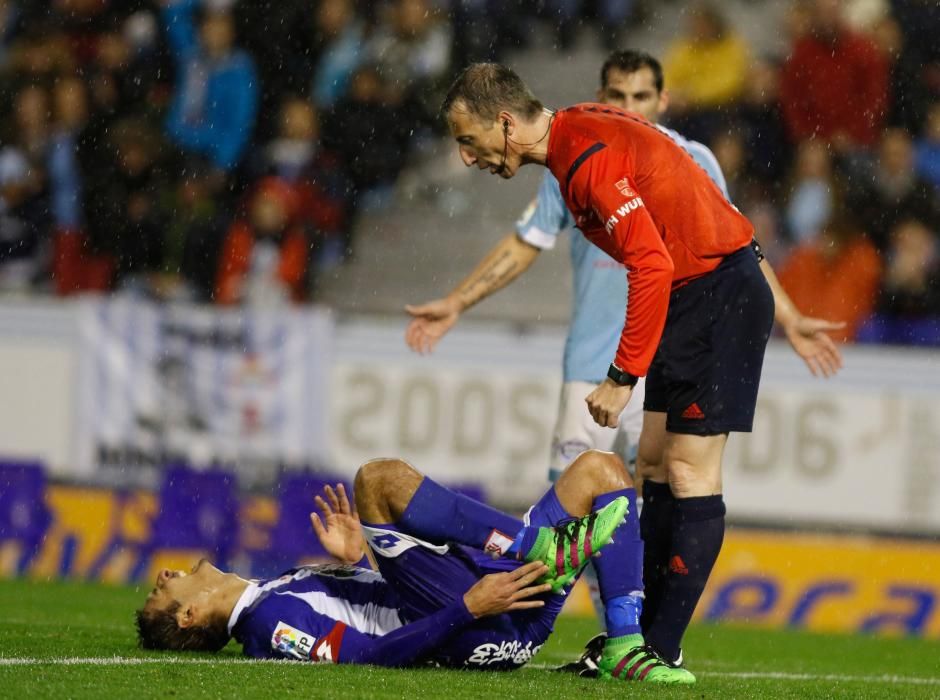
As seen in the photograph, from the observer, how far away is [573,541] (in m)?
5.39

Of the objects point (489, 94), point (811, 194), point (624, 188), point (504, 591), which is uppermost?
point (811, 194)

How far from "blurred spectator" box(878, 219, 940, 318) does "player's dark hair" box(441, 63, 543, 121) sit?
682 cm

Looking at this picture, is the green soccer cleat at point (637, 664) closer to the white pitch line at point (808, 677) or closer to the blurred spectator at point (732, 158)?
the white pitch line at point (808, 677)

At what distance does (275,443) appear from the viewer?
38.1 ft

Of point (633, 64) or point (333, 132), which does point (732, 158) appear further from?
point (633, 64)

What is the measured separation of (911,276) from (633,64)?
532cm

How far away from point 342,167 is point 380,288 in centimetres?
103

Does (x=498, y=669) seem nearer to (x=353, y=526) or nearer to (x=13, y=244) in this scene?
(x=353, y=526)

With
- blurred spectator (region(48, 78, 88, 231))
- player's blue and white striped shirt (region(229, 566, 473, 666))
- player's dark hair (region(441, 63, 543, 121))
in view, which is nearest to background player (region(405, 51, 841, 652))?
player's blue and white striped shirt (region(229, 566, 473, 666))

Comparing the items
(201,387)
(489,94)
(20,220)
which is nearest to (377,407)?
(201,387)

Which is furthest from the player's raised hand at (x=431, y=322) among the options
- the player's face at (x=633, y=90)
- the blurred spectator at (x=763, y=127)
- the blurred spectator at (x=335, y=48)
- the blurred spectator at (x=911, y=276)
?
the blurred spectator at (x=335, y=48)

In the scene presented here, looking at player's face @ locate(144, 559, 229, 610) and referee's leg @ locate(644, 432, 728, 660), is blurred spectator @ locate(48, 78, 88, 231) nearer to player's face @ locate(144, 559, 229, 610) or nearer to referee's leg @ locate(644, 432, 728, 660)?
player's face @ locate(144, 559, 229, 610)

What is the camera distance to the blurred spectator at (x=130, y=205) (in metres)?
12.9

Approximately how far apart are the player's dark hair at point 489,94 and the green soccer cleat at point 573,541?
1333 millimetres
